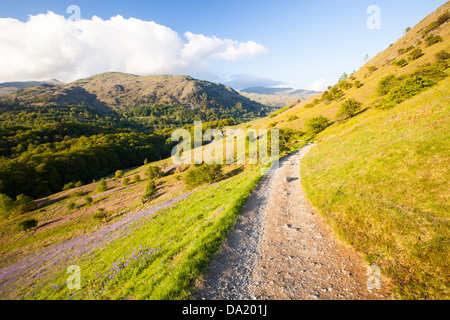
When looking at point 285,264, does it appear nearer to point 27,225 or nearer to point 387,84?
point 27,225

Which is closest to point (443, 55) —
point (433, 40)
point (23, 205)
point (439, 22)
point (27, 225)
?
point (433, 40)

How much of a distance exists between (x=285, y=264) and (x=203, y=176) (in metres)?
28.5

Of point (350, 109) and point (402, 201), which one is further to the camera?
point (350, 109)

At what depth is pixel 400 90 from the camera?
121ft

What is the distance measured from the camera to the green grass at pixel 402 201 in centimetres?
635

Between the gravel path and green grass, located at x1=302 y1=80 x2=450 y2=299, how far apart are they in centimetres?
97

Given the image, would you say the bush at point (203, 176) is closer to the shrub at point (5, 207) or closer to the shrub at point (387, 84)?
the shrub at point (5, 207)

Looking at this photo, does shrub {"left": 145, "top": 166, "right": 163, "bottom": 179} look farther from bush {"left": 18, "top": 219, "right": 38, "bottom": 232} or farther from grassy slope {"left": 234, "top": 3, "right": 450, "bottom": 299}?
grassy slope {"left": 234, "top": 3, "right": 450, "bottom": 299}

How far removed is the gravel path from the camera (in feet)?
20.9

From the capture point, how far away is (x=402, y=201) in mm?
10008

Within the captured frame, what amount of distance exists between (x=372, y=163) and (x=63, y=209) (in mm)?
63859

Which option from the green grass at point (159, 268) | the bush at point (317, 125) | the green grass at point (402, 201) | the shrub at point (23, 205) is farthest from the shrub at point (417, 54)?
the shrub at point (23, 205)

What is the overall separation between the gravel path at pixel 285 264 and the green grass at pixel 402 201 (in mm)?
970
